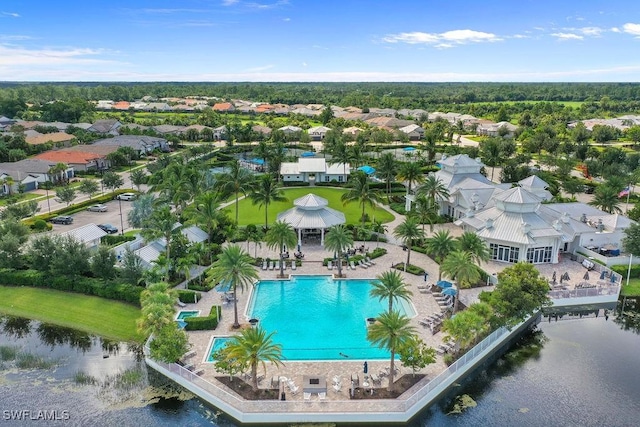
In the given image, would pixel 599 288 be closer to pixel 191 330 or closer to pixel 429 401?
pixel 429 401

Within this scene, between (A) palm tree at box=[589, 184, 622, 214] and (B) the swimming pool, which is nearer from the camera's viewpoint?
(B) the swimming pool

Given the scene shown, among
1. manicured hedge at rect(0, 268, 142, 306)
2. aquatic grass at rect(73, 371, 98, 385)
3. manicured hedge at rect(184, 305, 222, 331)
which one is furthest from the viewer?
manicured hedge at rect(0, 268, 142, 306)

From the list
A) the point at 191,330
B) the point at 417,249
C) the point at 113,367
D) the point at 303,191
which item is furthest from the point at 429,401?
the point at 303,191

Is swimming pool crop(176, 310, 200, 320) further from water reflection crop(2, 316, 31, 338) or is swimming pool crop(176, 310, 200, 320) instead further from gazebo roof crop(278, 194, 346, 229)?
gazebo roof crop(278, 194, 346, 229)

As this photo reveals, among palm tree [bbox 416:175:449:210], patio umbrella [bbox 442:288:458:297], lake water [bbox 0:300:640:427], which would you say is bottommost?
lake water [bbox 0:300:640:427]

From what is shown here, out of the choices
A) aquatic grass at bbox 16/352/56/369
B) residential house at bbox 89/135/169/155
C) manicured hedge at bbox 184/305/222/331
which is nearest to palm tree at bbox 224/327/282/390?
manicured hedge at bbox 184/305/222/331

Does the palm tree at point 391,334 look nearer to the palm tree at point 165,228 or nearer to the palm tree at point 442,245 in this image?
the palm tree at point 442,245

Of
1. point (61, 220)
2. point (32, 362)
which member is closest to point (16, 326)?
point (32, 362)
